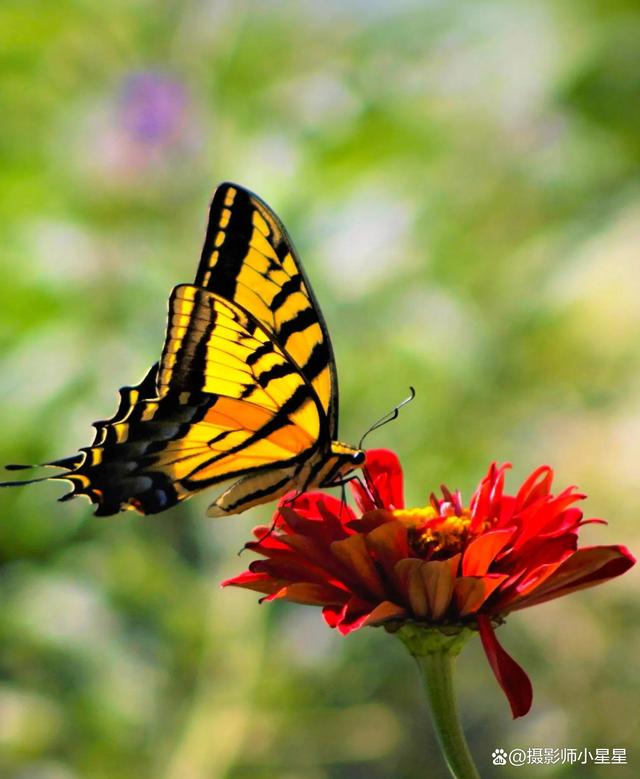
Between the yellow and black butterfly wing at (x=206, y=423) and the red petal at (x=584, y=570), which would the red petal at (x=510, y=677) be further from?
the yellow and black butterfly wing at (x=206, y=423)

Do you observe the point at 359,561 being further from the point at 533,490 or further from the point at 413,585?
the point at 533,490

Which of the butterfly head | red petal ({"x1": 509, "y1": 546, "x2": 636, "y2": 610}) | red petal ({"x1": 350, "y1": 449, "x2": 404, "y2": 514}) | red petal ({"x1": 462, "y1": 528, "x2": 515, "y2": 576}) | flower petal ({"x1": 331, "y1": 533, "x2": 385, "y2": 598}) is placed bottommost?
red petal ({"x1": 509, "y1": 546, "x2": 636, "y2": 610})

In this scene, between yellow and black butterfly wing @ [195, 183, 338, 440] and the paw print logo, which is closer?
yellow and black butterfly wing @ [195, 183, 338, 440]

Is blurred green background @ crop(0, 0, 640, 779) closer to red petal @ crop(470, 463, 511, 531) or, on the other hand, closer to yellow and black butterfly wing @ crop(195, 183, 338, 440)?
yellow and black butterfly wing @ crop(195, 183, 338, 440)

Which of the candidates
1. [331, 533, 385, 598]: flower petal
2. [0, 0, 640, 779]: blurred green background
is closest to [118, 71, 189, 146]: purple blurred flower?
[0, 0, 640, 779]: blurred green background

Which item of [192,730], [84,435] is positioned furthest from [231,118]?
[192,730]

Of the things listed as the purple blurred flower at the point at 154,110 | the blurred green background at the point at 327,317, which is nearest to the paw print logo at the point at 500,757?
the blurred green background at the point at 327,317

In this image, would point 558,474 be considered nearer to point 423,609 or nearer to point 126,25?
point 126,25
